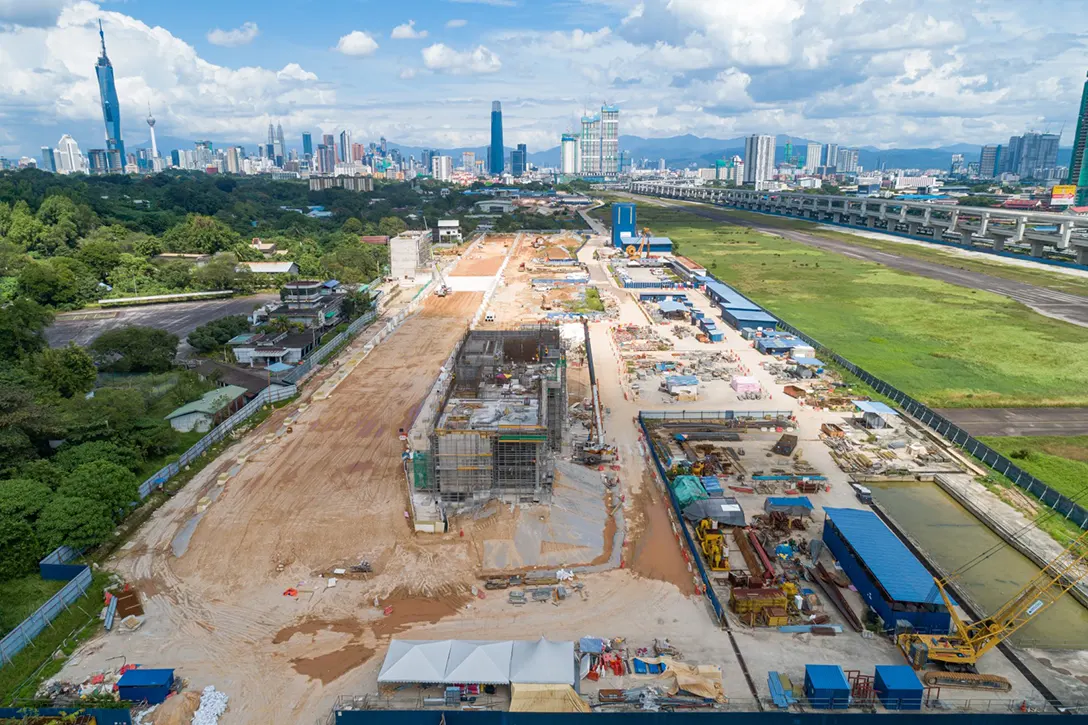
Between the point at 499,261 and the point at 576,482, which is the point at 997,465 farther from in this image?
the point at 499,261

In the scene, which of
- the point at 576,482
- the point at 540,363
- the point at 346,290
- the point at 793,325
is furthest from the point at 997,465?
the point at 346,290

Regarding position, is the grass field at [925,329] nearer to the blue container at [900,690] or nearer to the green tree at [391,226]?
the blue container at [900,690]

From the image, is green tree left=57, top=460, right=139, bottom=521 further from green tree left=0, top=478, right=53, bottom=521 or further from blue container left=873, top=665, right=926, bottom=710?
blue container left=873, top=665, right=926, bottom=710

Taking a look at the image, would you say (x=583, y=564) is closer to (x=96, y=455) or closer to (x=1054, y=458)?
(x=96, y=455)

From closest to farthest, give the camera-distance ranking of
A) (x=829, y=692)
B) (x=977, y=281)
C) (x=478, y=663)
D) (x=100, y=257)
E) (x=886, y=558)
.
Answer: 1. (x=829, y=692)
2. (x=478, y=663)
3. (x=886, y=558)
4. (x=100, y=257)
5. (x=977, y=281)

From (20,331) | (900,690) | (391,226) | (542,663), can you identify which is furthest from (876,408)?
(391,226)

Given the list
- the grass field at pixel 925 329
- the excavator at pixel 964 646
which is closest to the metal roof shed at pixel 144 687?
the excavator at pixel 964 646
